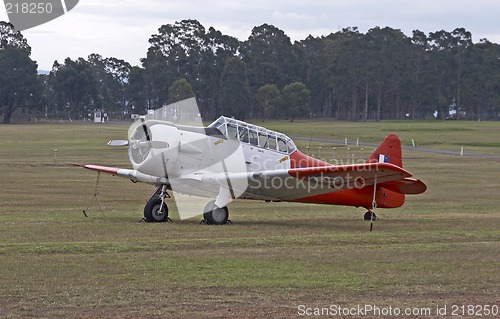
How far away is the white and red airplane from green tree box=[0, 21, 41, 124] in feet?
322

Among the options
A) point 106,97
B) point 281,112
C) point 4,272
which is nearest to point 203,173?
point 4,272

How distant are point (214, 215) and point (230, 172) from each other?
3.42ft

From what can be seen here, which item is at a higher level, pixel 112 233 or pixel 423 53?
pixel 423 53

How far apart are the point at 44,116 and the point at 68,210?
10872 centimetres

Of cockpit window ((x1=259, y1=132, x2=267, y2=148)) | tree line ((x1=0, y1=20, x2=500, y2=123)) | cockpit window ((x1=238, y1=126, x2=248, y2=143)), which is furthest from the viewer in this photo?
tree line ((x1=0, y1=20, x2=500, y2=123))

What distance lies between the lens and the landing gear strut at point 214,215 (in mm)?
17141

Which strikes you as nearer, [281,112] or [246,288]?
[246,288]

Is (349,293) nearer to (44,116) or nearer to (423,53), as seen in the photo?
(44,116)

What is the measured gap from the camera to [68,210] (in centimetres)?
1972

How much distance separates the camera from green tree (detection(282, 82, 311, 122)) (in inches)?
4016

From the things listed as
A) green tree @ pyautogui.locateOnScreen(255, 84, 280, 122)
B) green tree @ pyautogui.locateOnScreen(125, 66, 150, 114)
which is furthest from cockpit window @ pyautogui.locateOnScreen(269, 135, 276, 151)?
green tree @ pyautogui.locateOnScreen(255, 84, 280, 122)

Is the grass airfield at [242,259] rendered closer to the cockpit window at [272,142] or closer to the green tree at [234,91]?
the cockpit window at [272,142]

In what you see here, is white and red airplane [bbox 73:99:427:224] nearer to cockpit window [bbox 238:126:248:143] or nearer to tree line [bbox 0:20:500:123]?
cockpit window [bbox 238:126:248:143]

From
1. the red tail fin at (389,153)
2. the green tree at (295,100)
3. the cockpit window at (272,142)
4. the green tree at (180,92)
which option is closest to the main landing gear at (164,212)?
the cockpit window at (272,142)
